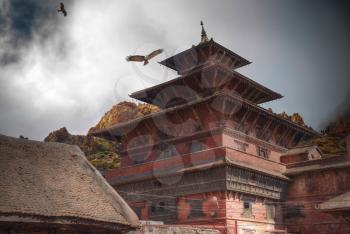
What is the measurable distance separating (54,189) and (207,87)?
17145 mm

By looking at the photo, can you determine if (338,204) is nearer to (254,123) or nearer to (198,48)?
(254,123)

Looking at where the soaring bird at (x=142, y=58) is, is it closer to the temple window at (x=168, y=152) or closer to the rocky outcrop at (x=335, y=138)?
the temple window at (x=168, y=152)

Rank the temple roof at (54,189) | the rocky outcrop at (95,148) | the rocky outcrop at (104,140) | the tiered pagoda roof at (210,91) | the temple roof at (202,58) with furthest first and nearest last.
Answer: the rocky outcrop at (104,140)
the rocky outcrop at (95,148)
the temple roof at (202,58)
the tiered pagoda roof at (210,91)
the temple roof at (54,189)

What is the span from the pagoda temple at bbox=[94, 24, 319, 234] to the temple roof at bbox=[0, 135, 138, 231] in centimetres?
844

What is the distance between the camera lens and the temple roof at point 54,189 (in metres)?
12.0

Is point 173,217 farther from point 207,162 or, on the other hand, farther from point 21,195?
point 21,195

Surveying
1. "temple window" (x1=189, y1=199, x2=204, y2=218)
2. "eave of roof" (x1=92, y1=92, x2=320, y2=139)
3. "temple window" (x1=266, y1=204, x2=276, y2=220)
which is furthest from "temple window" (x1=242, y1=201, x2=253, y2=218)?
"eave of roof" (x1=92, y1=92, x2=320, y2=139)

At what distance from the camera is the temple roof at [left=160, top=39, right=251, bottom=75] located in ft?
98.1

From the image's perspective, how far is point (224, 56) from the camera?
3148cm

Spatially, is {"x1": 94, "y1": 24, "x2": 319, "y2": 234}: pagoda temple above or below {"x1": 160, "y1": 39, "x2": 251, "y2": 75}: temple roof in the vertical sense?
below

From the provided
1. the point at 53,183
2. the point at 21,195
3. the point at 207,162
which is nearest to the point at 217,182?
the point at 207,162

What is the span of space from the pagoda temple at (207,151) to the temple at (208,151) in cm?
6

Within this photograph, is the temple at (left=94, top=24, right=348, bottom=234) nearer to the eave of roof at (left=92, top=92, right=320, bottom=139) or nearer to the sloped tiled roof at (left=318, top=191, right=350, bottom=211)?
the eave of roof at (left=92, top=92, right=320, bottom=139)

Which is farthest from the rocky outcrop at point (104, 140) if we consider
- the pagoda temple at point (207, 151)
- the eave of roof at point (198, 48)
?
the pagoda temple at point (207, 151)
